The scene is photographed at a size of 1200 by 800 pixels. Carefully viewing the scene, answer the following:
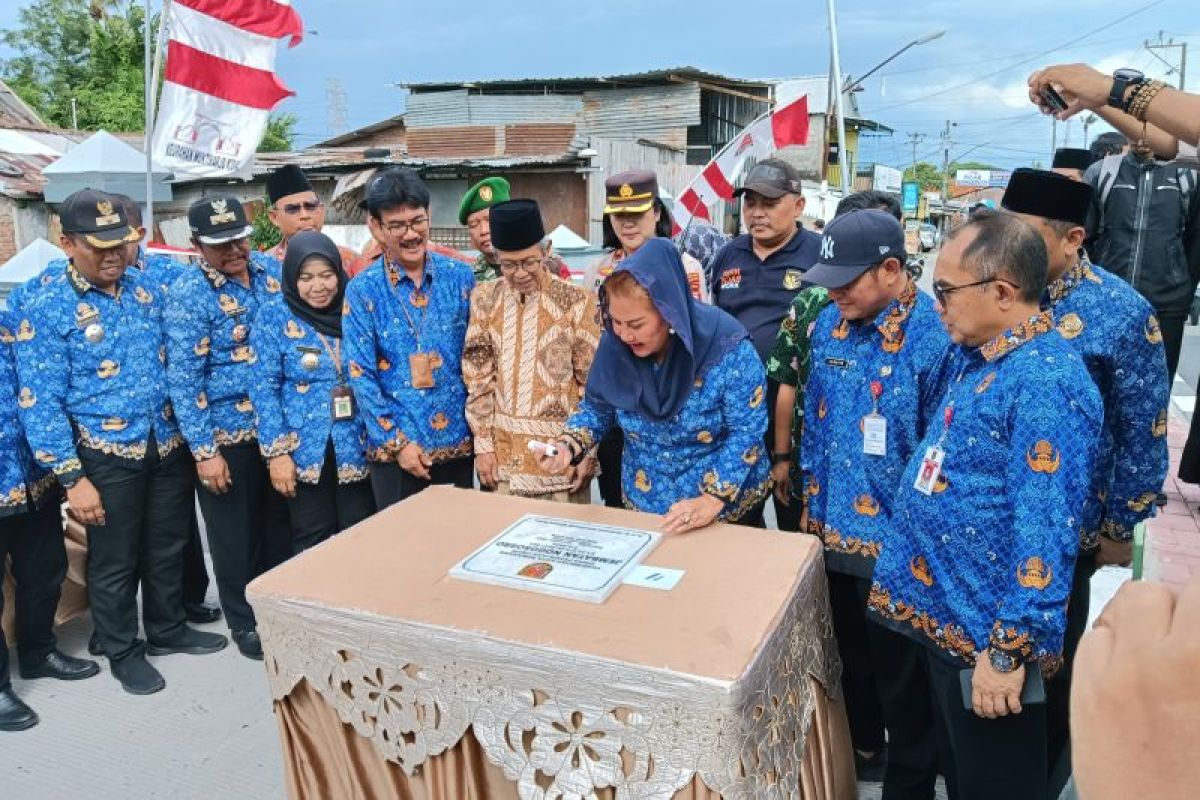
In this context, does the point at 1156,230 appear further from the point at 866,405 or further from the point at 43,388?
the point at 43,388

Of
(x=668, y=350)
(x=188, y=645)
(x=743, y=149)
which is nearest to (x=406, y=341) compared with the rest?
(x=668, y=350)

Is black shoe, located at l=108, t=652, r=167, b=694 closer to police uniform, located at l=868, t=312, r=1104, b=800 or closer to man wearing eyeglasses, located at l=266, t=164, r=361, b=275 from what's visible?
man wearing eyeglasses, located at l=266, t=164, r=361, b=275

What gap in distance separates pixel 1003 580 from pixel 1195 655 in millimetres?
1210

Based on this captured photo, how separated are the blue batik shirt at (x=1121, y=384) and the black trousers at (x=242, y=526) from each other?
9.41 ft

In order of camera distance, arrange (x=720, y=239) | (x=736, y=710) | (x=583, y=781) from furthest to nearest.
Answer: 1. (x=720, y=239)
2. (x=583, y=781)
3. (x=736, y=710)

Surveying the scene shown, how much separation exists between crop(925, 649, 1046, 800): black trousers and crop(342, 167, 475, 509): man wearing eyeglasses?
184cm

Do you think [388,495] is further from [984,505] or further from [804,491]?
[984,505]

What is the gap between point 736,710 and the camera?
4.60ft

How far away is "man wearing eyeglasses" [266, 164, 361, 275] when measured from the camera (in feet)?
12.6

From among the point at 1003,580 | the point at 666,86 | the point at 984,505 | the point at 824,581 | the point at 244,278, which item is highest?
the point at 666,86

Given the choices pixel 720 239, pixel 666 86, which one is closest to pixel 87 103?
pixel 666 86

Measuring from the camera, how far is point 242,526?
335 cm

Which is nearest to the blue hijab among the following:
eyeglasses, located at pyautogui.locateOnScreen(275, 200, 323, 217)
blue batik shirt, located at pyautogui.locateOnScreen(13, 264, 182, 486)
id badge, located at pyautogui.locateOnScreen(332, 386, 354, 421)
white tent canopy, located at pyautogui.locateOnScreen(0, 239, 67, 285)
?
id badge, located at pyautogui.locateOnScreen(332, 386, 354, 421)

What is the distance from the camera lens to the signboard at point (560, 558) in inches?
68.7
